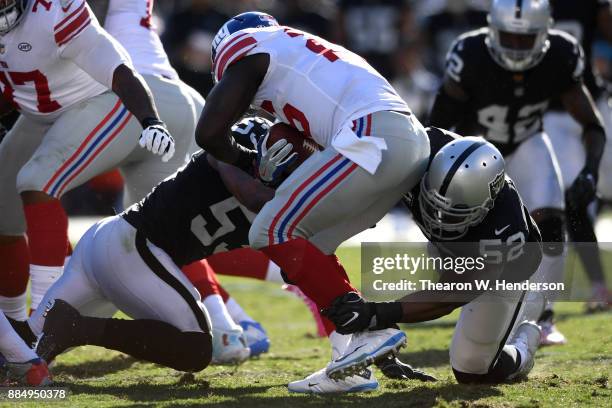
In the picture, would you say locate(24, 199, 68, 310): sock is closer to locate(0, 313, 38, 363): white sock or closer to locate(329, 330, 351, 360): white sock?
locate(0, 313, 38, 363): white sock

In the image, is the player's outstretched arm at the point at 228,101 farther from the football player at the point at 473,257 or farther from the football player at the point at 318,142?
the football player at the point at 473,257

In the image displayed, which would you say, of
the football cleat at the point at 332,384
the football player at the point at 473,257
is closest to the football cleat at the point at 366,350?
the football player at the point at 473,257

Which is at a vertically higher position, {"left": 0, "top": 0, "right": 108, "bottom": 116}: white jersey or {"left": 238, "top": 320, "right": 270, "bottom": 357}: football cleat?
{"left": 0, "top": 0, "right": 108, "bottom": 116}: white jersey

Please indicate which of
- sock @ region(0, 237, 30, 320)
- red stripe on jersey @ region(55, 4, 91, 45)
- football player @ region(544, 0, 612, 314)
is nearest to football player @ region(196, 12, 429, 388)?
red stripe on jersey @ region(55, 4, 91, 45)

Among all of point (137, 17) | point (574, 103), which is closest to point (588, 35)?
point (574, 103)

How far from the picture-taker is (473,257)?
4.55 m

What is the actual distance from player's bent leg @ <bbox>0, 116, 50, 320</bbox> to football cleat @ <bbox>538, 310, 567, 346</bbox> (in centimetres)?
257

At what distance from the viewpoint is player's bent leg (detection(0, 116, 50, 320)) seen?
5.49 meters

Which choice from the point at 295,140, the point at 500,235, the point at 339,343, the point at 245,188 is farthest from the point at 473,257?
the point at 245,188

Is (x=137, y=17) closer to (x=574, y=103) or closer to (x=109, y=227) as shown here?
(x=109, y=227)

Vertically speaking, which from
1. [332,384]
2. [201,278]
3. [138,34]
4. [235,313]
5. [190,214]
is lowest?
[235,313]

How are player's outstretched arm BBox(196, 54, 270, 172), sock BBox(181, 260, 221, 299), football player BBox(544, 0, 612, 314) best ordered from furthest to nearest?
football player BBox(544, 0, 612, 314) → sock BBox(181, 260, 221, 299) → player's outstretched arm BBox(196, 54, 270, 172)

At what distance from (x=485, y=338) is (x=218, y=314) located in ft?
4.61

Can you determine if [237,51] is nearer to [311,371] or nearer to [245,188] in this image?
[245,188]
